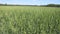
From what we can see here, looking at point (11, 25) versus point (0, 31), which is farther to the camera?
point (11, 25)

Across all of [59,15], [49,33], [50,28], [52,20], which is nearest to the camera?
[49,33]

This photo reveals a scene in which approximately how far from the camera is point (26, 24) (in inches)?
125

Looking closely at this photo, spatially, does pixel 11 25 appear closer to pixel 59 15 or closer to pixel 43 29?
pixel 43 29

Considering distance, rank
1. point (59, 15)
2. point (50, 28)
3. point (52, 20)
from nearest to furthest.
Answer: point (50, 28) → point (52, 20) → point (59, 15)

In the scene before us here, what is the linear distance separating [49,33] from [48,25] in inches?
13.9

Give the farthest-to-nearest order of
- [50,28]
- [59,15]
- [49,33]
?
[59,15]
[50,28]
[49,33]

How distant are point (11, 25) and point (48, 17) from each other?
86 cm

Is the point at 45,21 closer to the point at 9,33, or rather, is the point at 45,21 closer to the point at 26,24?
the point at 26,24

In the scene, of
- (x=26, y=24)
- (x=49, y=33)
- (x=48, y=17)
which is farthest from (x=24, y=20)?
(x=49, y=33)

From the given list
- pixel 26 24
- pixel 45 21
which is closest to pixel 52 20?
pixel 45 21

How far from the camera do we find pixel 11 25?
3.13 m

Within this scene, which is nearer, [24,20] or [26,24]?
[26,24]

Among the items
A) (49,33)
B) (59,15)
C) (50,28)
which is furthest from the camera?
(59,15)

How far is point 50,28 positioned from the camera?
2.99 meters
